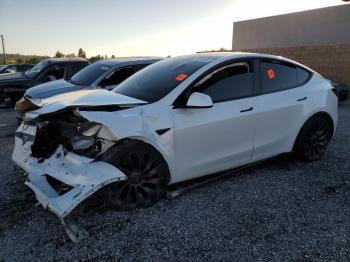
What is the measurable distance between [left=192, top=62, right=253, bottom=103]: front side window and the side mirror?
20 cm

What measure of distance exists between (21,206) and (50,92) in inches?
125

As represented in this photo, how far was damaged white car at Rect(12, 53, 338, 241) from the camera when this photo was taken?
3.12 m

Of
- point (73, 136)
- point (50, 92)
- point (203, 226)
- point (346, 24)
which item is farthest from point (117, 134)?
point (346, 24)

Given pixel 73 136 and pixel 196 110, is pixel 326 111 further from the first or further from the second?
pixel 73 136

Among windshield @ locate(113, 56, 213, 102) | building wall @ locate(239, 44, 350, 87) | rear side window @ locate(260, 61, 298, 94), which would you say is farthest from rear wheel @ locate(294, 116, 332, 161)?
building wall @ locate(239, 44, 350, 87)

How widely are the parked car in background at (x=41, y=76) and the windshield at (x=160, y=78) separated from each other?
18.4 feet

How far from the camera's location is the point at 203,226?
314cm

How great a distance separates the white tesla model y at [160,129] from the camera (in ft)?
10.2

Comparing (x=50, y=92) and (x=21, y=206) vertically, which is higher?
(x=50, y=92)

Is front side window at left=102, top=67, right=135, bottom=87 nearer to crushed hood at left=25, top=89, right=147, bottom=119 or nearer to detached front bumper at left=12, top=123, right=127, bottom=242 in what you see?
crushed hood at left=25, top=89, right=147, bottom=119

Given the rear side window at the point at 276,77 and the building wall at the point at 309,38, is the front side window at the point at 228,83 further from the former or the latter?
the building wall at the point at 309,38

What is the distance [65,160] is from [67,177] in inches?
9.6

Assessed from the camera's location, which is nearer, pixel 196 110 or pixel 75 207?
pixel 75 207

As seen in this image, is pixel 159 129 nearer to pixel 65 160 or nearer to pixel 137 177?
pixel 137 177
